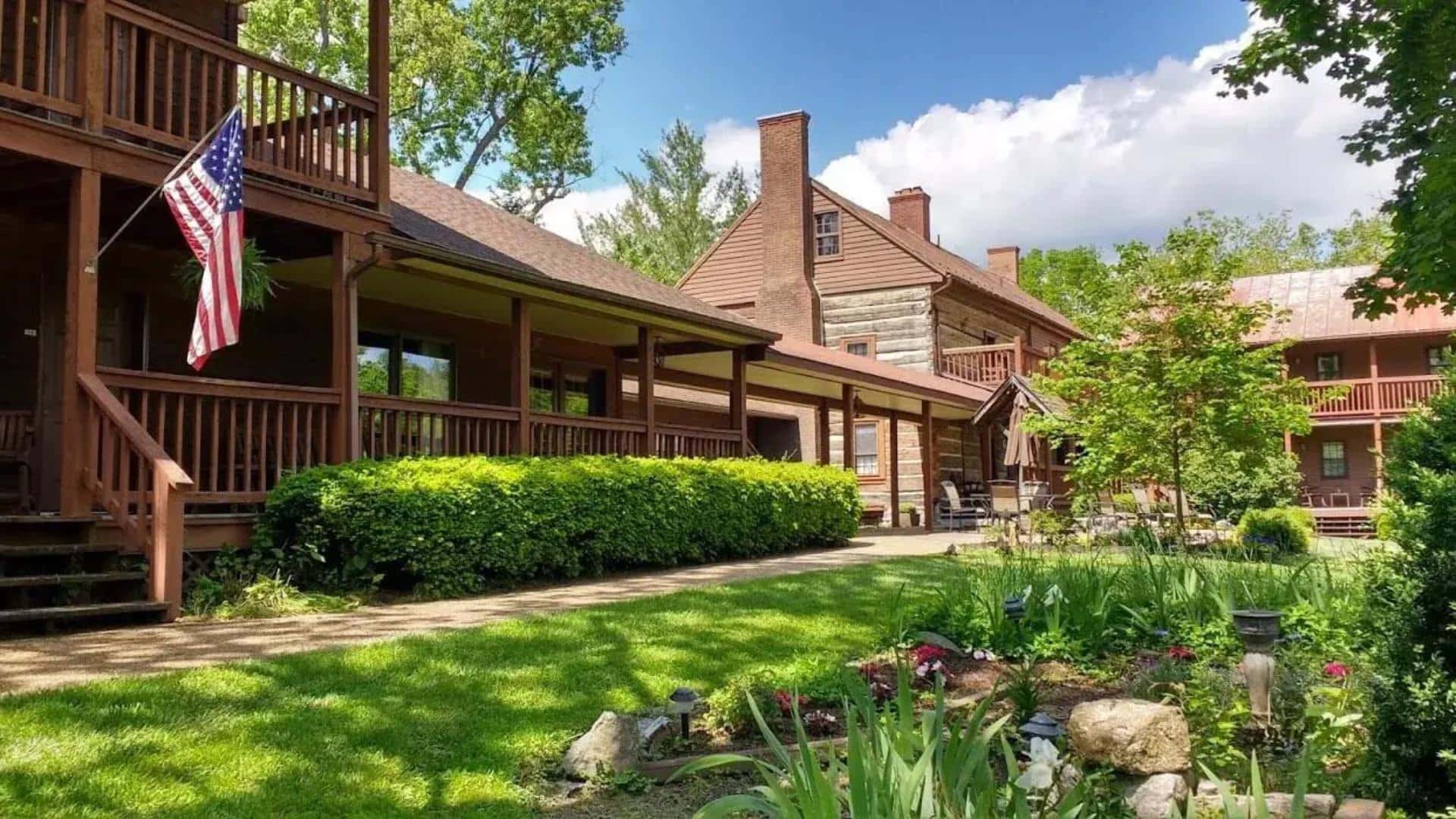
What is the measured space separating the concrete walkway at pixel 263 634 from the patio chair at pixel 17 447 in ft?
9.74

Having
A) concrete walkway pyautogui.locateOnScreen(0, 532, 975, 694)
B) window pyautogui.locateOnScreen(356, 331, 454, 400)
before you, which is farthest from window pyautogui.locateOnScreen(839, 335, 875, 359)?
concrete walkway pyautogui.locateOnScreen(0, 532, 975, 694)

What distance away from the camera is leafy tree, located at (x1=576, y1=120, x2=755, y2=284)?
44719 millimetres

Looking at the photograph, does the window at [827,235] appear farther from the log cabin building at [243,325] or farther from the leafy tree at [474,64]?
the log cabin building at [243,325]

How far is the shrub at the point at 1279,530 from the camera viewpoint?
50.4 feet

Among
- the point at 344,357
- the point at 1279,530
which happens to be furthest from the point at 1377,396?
the point at 344,357

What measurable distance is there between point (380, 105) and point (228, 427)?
12.1ft

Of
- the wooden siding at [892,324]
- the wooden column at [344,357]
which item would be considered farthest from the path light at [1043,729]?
the wooden siding at [892,324]

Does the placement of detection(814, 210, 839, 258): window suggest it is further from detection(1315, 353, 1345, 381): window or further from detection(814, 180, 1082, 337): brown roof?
detection(1315, 353, 1345, 381): window

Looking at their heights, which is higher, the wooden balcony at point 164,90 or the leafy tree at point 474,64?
the leafy tree at point 474,64

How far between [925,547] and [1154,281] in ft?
15.9

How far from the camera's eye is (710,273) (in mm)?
30031

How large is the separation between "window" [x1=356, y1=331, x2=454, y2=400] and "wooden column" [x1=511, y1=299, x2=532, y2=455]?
2072mm

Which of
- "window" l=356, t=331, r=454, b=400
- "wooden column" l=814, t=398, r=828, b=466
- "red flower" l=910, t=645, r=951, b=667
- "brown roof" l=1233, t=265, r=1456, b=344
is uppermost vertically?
"brown roof" l=1233, t=265, r=1456, b=344

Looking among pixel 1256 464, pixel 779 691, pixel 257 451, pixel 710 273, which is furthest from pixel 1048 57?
pixel 779 691
